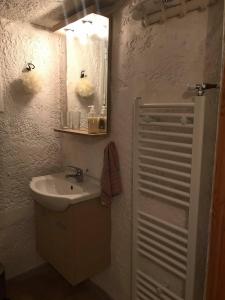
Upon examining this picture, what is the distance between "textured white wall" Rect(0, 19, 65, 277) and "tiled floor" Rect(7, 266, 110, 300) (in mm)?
103

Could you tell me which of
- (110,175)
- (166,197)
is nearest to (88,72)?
(110,175)

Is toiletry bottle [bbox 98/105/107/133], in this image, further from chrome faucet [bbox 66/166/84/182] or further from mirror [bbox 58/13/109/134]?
chrome faucet [bbox 66/166/84/182]

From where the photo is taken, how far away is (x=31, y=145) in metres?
2.21

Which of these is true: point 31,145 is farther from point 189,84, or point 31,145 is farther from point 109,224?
point 189,84

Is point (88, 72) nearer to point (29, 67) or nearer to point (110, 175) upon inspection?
point (29, 67)

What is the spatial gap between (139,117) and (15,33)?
129 centimetres

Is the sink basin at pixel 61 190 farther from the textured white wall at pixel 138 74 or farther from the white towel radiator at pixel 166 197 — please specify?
the white towel radiator at pixel 166 197

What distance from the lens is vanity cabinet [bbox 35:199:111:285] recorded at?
5.54ft

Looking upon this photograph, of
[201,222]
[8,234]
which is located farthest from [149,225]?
[8,234]

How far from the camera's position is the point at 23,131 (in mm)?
2145

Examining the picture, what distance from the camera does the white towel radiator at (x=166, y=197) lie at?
4.09 ft

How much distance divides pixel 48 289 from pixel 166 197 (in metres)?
1.46

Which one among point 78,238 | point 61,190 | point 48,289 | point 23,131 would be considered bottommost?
point 48,289

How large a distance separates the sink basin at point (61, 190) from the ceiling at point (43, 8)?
1279 mm
